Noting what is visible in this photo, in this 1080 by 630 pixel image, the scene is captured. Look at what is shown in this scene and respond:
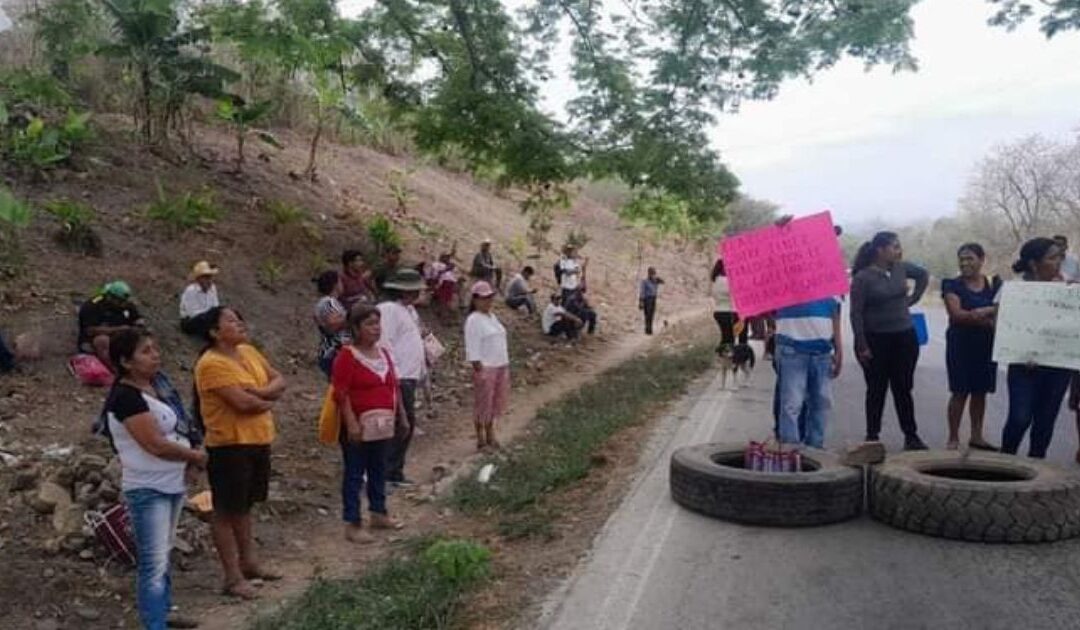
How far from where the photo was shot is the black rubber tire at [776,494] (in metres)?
5.81

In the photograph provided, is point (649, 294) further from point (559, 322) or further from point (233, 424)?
point (233, 424)

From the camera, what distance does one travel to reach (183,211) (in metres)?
13.2

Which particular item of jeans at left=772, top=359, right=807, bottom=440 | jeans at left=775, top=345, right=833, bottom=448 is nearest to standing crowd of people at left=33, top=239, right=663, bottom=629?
jeans at left=772, top=359, right=807, bottom=440

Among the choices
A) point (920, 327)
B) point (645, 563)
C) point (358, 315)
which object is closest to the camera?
point (645, 563)

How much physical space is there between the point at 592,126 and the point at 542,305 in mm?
7342

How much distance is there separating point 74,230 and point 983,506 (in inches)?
412

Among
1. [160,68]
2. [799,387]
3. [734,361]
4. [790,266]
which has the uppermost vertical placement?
[160,68]

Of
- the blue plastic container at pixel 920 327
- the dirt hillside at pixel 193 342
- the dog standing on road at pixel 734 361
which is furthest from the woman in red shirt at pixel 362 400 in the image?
the dog standing on road at pixel 734 361

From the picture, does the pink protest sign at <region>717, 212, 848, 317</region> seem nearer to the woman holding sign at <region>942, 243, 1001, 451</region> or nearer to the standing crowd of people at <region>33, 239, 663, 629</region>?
the woman holding sign at <region>942, 243, 1001, 451</region>

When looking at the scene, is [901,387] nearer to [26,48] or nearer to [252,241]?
[252,241]

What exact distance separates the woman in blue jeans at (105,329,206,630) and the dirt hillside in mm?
829

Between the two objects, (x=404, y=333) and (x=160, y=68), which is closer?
(x=404, y=333)

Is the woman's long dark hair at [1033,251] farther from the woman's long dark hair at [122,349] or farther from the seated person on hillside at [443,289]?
the seated person on hillside at [443,289]

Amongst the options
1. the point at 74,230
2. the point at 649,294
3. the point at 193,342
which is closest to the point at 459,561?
the point at 193,342
